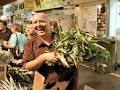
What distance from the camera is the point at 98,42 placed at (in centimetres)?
181

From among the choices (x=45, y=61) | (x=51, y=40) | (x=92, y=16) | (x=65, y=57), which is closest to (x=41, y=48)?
(x=51, y=40)

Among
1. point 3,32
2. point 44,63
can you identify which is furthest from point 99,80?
point 3,32

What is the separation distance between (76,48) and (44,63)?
0.93ft

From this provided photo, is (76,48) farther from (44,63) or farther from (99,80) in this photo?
(99,80)

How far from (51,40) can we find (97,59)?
428 millimetres

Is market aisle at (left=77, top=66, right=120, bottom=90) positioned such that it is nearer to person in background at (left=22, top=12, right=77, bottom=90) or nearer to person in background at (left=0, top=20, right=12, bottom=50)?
person in background at (left=22, top=12, right=77, bottom=90)

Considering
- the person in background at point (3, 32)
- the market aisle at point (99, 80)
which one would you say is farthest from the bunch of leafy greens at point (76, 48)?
the person in background at point (3, 32)

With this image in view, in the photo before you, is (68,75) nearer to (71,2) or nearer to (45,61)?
(45,61)

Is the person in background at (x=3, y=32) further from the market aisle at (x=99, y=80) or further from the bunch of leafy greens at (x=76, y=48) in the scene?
the bunch of leafy greens at (x=76, y=48)

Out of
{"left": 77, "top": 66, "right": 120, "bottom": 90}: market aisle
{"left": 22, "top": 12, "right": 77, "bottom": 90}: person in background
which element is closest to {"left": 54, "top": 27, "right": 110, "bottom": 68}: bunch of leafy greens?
{"left": 22, "top": 12, "right": 77, "bottom": 90}: person in background

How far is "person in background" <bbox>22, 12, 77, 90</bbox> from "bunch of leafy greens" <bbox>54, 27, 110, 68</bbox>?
0.06 m

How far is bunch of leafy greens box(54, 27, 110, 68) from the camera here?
164 cm

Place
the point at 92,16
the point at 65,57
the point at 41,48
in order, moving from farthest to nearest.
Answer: the point at 92,16
the point at 41,48
the point at 65,57

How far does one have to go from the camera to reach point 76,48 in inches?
64.8
